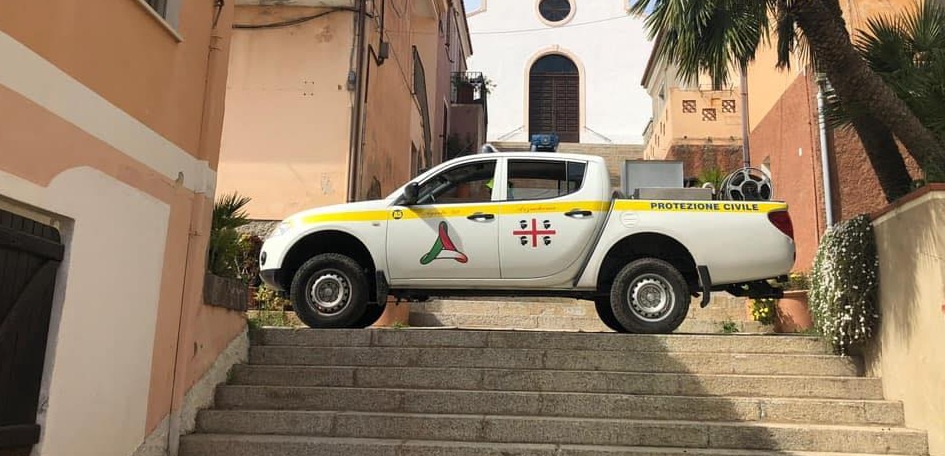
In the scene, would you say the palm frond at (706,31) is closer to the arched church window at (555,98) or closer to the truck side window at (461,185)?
the truck side window at (461,185)

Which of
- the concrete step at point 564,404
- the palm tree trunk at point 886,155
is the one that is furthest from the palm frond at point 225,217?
the palm tree trunk at point 886,155

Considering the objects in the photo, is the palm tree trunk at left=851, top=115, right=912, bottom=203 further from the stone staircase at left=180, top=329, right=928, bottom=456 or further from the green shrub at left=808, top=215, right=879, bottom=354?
the stone staircase at left=180, top=329, right=928, bottom=456

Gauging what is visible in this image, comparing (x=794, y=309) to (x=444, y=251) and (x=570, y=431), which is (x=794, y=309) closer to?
(x=444, y=251)

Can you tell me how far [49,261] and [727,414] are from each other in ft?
15.4

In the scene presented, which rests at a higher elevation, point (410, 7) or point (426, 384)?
point (410, 7)

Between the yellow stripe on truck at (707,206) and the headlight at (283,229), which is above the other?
the yellow stripe on truck at (707,206)

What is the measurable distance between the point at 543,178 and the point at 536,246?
79 centimetres

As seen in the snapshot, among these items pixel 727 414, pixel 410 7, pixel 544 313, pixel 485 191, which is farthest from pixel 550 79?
pixel 727 414

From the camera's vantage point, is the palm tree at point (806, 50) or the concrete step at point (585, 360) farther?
the concrete step at point (585, 360)

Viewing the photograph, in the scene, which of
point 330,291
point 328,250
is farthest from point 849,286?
point 328,250

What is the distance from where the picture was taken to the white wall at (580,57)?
32938 millimetres

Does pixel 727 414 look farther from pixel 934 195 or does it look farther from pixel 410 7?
pixel 410 7

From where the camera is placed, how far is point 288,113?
437 inches

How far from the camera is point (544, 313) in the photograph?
10375 mm
